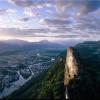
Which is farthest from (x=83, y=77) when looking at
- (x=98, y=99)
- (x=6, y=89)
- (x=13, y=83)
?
(x=13, y=83)

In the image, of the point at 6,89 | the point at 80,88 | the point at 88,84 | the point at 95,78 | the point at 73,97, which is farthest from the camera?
the point at 6,89

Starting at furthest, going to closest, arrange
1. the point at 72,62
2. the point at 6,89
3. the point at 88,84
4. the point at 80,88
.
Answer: the point at 6,89 → the point at 72,62 → the point at 88,84 → the point at 80,88

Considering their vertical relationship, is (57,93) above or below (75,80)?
below

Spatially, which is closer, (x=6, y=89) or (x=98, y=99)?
(x=98, y=99)

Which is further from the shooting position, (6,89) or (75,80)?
(6,89)

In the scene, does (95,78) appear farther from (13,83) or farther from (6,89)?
(13,83)

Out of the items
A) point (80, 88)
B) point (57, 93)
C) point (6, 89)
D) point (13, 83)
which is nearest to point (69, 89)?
point (80, 88)

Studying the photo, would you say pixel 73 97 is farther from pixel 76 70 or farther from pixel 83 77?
pixel 76 70

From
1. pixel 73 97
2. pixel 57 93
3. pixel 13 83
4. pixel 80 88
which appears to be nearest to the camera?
pixel 73 97

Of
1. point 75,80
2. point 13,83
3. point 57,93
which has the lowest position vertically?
point 13,83
